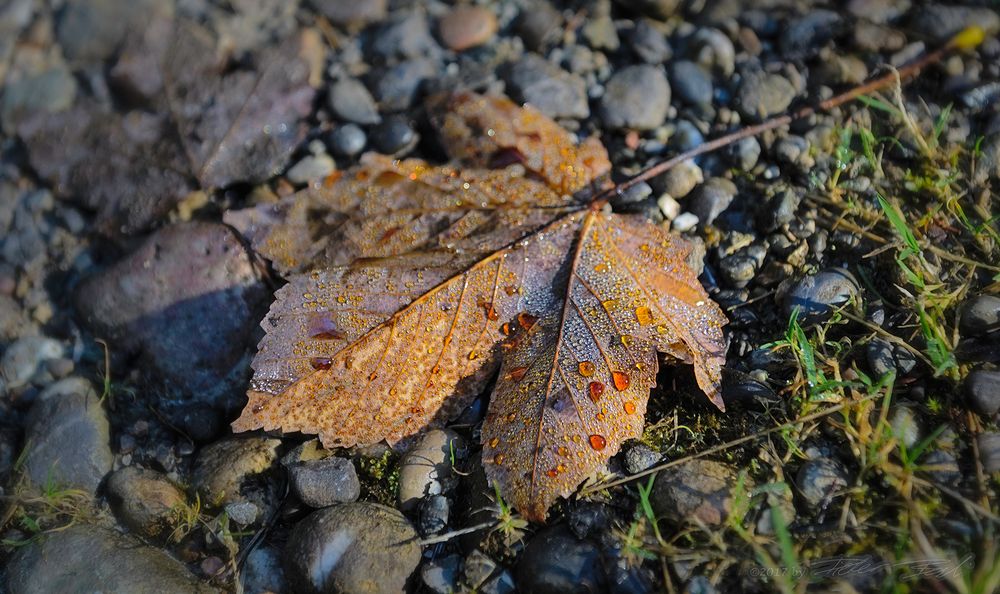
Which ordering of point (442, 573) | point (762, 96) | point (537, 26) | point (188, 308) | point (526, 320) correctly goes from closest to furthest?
point (442, 573), point (526, 320), point (188, 308), point (762, 96), point (537, 26)

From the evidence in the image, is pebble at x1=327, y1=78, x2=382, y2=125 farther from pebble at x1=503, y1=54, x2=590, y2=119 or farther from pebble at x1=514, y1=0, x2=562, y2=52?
pebble at x1=514, y1=0, x2=562, y2=52

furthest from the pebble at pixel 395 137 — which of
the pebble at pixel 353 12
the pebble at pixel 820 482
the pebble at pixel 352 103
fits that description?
the pebble at pixel 820 482

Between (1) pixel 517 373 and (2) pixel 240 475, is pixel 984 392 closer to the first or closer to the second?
(1) pixel 517 373

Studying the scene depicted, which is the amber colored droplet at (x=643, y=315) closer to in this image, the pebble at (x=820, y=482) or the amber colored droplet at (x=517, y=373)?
the amber colored droplet at (x=517, y=373)

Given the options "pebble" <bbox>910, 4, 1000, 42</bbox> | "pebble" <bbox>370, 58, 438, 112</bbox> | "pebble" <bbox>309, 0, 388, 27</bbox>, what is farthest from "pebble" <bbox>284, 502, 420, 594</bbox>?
"pebble" <bbox>910, 4, 1000, 42</bbox>

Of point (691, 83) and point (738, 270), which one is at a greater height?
point (691, 83)

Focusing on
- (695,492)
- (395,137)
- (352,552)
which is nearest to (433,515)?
(352,552)

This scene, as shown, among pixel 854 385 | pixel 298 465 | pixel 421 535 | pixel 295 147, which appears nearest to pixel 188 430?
pixel 298 465
